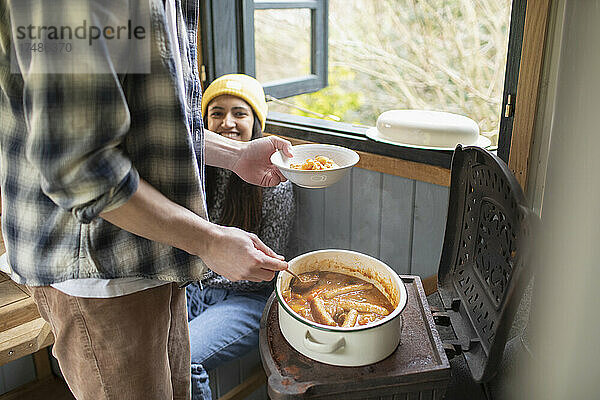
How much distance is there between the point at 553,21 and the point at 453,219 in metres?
0.48

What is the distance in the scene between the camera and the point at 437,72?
2.08 metres

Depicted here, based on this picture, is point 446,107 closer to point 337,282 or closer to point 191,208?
point 337,282

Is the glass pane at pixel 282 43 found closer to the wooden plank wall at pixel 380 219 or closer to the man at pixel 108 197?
the wooden plank wall at pixel 380 219

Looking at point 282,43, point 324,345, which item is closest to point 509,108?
point 324,345

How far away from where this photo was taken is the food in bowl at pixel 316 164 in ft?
4.30

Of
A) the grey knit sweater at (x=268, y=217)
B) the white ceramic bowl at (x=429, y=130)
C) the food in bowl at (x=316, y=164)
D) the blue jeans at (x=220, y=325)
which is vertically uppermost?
the white ceramic bowl at (x=429, y=130)

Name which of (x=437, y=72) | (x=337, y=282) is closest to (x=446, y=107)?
(x=437, y=72)

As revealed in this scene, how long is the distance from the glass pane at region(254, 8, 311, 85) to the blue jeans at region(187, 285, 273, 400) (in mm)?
937

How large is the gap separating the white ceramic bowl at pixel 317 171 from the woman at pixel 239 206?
0.45 m

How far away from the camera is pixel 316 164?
133 centimetres

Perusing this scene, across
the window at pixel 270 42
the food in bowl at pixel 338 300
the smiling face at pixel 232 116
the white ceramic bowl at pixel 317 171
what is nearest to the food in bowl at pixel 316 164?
the white ceramic bowl at pixel 317 171

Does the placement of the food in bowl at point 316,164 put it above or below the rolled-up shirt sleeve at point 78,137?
below

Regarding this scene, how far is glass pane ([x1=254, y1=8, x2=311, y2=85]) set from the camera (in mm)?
2209

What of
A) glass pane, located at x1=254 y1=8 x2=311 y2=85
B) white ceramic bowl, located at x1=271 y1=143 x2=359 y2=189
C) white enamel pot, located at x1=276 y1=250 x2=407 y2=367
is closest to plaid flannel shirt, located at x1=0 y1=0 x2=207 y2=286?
white enamel pot, located at x1=276 y1=250 x2=407 y2=367
